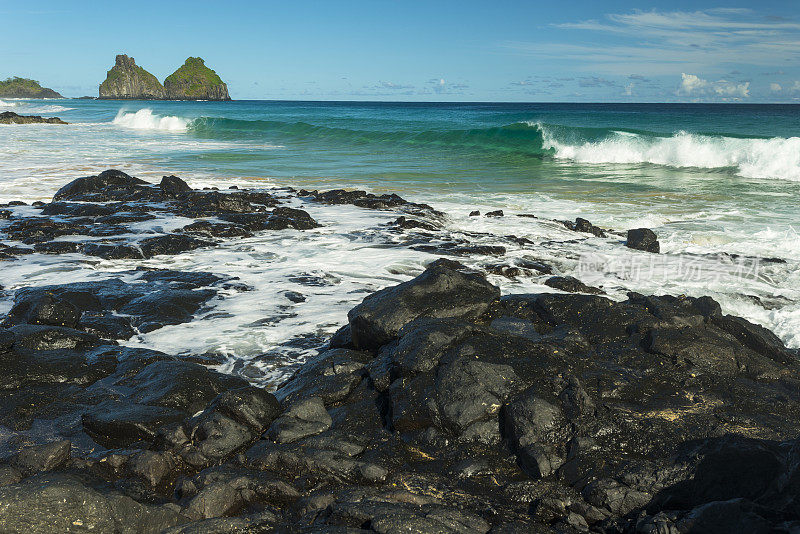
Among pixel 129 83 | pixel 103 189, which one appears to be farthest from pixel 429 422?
pixel 129 83

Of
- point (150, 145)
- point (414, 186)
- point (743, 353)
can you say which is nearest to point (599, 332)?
point (743, 353)

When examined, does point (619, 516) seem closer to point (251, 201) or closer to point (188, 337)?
point (188, 337)

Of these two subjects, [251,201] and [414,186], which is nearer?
[251,201]

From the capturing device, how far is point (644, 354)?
5.77 m

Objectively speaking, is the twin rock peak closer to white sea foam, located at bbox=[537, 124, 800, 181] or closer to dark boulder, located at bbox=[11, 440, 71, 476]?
white sea foam, located at bbox=[537, 124, 800, 181]

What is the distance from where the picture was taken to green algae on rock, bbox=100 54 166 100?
17588cm

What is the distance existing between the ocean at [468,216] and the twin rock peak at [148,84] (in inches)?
5899

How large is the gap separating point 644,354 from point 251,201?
12.7 metres

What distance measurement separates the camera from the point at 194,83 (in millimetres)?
178000

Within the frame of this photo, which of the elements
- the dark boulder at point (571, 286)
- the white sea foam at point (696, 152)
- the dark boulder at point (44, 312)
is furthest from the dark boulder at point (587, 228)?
the white sea foam at point (696, 152)

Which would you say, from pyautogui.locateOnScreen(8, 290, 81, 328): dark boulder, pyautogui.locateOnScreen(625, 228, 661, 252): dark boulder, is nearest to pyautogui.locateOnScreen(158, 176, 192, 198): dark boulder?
pyautogui.locateOnScreen(8, 290, 81, 328): dark boulder

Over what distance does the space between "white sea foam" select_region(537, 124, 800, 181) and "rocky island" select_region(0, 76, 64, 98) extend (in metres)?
201

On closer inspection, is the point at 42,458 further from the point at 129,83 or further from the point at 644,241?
the point at 129,83

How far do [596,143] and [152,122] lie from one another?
143ft
